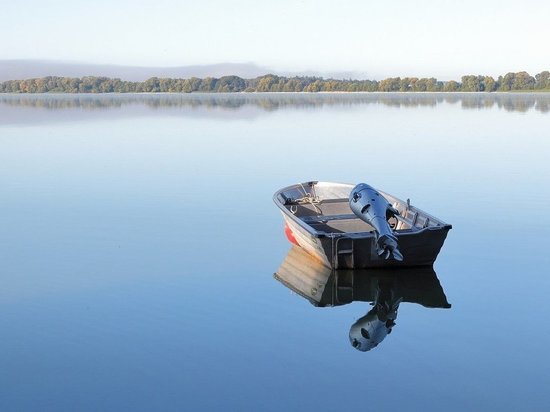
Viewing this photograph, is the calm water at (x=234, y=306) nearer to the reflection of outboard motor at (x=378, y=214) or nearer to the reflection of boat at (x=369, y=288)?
the reflection of boat at (x=369, y=288)

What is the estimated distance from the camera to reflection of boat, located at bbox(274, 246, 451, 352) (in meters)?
12.5

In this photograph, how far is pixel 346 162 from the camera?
109 feet

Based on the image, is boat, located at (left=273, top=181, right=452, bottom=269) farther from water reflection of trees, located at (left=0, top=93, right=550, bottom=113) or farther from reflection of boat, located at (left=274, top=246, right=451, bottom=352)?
water reflection of trees, located at (left=0, top=93, right=550, bottom=113)

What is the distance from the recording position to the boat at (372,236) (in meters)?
14.2

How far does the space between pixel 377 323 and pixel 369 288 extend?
72.6 inches

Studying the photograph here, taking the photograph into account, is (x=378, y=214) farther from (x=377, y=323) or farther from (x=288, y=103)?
(x=288, y=103)

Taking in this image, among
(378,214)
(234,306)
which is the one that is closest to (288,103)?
(378,214)

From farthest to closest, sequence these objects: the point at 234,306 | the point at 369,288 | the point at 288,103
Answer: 1. the point at 288,103
2. the point at 369,288
3. the point at 234,306

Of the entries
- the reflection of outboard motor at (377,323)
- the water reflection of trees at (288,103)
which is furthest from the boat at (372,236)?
the water reflection of trees at (288,103)

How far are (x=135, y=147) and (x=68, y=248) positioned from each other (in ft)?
79.6

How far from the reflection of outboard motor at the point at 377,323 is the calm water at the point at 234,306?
0.45ft

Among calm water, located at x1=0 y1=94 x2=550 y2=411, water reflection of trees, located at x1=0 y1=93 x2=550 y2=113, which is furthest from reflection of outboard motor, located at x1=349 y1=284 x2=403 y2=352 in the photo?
water reflection of trees, located at x1=0 y1=93 x2=550 y2=113

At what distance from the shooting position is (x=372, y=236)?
46.6 ft

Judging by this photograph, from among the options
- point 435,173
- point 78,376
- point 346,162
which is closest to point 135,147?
point 346,162
